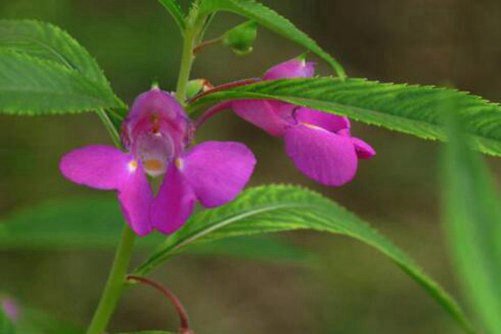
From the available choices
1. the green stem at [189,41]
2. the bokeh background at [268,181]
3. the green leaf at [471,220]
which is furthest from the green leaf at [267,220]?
the bokeh background at [268,181]

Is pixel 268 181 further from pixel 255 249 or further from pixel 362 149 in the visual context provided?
pixel 362 149

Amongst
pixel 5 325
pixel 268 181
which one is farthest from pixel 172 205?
pixel 268 181

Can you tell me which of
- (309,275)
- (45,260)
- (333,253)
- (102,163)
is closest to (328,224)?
(102,163)

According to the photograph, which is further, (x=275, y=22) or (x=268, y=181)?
(x=268, y=181)

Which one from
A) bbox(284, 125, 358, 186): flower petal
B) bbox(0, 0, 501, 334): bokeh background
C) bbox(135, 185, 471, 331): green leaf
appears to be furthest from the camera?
bbox(0, 0, 501, 334): bokeh background

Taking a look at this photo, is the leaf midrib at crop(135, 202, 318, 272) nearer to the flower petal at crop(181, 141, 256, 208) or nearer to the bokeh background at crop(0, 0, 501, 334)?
the flower petal at crop(181, 141, 256, 208)

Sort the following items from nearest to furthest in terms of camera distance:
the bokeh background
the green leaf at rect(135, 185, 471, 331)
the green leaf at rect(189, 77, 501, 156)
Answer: the green leaf at rect(189, 77, 501, 156)
the green leaf at rect(135, 185, 471, 331)
the bokeh background

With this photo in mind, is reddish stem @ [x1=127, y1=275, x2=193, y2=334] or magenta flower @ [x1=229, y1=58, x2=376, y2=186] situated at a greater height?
magenta flower @ [x1=229, y1=58, x2=376, y2=186]

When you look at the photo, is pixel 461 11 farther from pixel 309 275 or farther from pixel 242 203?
pixel 242 203

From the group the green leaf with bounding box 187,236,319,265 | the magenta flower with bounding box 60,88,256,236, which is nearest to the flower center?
the magenta flower with bounding box 60,88,256,236
